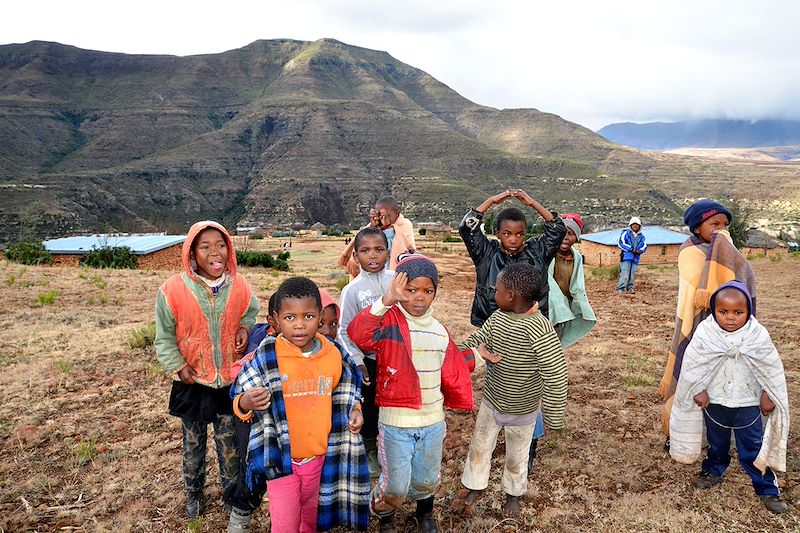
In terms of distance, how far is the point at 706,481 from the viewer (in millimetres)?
3180

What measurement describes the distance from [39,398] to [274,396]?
12.8 ft

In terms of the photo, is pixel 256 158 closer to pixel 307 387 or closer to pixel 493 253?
pixel 493 253

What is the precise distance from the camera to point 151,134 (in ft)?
257

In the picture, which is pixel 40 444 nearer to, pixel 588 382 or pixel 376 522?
pixel 376 522

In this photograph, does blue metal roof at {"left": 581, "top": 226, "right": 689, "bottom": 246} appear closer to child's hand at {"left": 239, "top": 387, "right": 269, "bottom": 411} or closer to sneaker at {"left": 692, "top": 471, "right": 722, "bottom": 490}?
sneaker at {"left": 692, "top": 471, "right": 722, "bottom": 490}

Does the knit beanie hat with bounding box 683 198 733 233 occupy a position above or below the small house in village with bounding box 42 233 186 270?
above

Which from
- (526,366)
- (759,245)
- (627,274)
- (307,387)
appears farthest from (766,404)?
(759,245)

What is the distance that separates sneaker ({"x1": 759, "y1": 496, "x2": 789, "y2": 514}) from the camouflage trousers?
3.23 m

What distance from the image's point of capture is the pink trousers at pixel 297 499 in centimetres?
229

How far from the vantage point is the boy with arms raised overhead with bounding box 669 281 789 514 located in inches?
110

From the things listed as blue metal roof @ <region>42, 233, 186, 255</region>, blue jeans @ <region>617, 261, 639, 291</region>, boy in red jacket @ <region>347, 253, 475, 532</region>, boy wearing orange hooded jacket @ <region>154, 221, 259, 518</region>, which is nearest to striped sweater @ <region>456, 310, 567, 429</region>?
boy in red jacket @ <region>347, 253, 475, 532</region>

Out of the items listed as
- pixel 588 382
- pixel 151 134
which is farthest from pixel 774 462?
pixel 151 134

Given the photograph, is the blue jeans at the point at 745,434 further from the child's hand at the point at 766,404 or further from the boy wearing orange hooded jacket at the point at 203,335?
the boy wearing orange hooded jacket at the point at 203,335

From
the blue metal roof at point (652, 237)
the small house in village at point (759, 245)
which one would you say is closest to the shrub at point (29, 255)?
the blue metal roof at point (652, 237)
